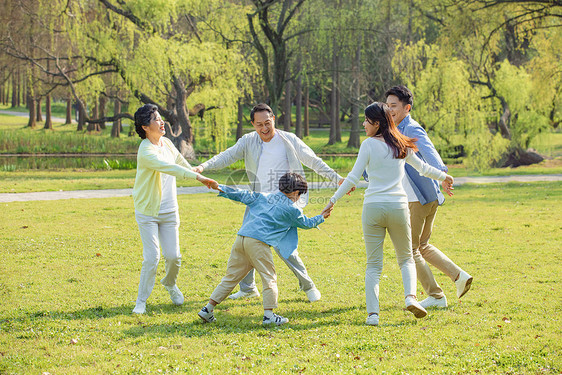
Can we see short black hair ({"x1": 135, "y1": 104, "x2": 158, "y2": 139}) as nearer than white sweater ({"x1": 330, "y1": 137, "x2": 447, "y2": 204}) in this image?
No

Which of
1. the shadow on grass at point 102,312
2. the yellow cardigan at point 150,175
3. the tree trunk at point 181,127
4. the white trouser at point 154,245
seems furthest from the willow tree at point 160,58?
the shadow on grass at point 102,312

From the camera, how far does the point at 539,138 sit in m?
24.9

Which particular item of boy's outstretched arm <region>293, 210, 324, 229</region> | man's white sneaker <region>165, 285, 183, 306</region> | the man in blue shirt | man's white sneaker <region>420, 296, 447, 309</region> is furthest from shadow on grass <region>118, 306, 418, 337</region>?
boy's outstretched arm <region>293, 210, 324, 229</region>

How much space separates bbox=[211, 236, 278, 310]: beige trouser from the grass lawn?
30 cm

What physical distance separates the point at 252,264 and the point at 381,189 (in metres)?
1.39

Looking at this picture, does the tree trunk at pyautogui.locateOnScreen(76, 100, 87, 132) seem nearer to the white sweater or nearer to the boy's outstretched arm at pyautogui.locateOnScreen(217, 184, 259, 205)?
the boy's outstretched arm at pyautogui.locateOnScreen(217, 184, 259, 205)

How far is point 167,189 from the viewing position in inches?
222

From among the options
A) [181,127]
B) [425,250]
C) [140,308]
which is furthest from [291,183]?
[181,127]

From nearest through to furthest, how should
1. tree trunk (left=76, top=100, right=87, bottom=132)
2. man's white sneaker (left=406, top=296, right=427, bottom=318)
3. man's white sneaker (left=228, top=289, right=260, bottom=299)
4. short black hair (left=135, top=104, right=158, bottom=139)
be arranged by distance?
man's white sneaker (left=406, top=296, right=427, bottom=318), short black hair (left=135, top=104, right=158, bottom=139), man's white sneaker (left=228, top=289, right=260, bottom=299), tree trunk (left=76, top=100, right=87, bottom=132)

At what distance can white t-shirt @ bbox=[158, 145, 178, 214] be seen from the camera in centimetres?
555

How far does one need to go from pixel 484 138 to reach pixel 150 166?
19322 millimetres

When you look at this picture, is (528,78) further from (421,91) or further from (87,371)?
(87,371)

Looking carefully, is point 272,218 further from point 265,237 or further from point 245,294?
point 245,294

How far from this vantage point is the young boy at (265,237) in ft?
16.7
